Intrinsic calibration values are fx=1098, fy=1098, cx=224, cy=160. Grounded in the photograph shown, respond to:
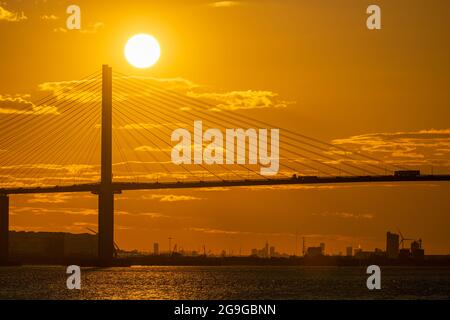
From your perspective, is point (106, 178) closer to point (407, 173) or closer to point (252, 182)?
point (252, 182)

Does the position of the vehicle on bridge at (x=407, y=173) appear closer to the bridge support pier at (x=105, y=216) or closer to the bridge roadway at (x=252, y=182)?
the bridge roadway at (x=252, y=182)

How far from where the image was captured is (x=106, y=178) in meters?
109

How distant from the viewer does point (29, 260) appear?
179250 mm

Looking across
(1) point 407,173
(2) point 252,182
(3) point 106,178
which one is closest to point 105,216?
(3) point 106,178

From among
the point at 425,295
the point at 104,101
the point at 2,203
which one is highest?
the point at 104,101

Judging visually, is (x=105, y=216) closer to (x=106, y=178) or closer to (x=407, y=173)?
(x=106, y=178)

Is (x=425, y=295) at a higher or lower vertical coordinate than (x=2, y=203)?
lower

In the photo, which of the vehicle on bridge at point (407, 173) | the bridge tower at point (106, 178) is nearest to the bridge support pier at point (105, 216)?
the bridge tower at point (106, 178)

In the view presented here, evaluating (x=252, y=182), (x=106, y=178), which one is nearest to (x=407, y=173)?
(x=252, y=182)

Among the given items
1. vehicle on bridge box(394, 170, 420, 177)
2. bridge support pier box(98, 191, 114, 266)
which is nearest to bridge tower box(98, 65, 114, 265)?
bridge support pier box(98, 191, 114, 266)

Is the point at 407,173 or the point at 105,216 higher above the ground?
the point at 407,173
